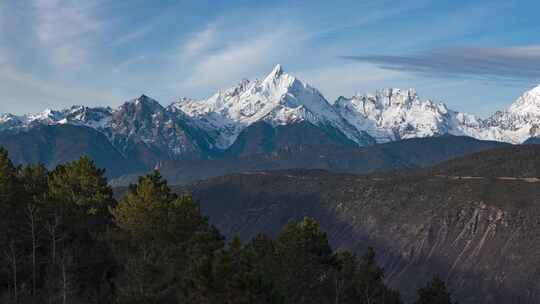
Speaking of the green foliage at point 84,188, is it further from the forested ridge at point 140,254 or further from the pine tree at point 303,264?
the pine tree at point 303,264

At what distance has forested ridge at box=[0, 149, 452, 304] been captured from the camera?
61.6 m

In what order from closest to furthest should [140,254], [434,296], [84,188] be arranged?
1. [140,254]
2. [84,188]
3. [434,296]

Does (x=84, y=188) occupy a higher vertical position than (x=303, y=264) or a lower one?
higher

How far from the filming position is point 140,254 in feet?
244

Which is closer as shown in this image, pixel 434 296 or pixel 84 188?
pixel 84 188

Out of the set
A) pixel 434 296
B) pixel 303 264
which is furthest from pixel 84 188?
pixel 434 296

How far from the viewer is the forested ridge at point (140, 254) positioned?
6159 centimetres

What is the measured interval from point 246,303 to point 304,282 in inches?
905

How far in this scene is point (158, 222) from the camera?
83.5m

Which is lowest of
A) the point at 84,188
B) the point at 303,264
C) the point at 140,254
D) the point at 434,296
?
the point at 434,296

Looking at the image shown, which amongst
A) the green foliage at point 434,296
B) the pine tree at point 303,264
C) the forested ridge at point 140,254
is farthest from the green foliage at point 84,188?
the green foliage at point 434,296

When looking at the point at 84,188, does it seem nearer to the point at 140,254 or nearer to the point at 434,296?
the point at 140,254

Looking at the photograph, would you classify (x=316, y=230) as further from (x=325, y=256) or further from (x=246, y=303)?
(x=246, y=303)

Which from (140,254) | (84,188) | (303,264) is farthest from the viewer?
(84,188)
